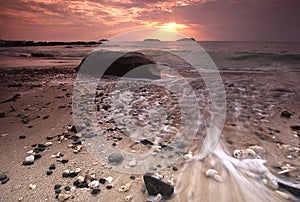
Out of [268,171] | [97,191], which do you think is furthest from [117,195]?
[268,171]

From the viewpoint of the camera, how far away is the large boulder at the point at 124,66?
7.74 meters

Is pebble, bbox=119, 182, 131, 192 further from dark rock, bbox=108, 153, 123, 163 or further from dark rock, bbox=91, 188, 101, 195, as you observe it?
dark rock, bbox=108, 153, 123, 163

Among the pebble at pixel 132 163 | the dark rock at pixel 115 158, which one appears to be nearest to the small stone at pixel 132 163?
the pebble at pixel 132 163

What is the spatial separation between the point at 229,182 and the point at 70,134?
2307 mm

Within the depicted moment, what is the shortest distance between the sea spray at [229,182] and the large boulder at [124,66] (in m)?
5.53

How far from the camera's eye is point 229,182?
2037 mm

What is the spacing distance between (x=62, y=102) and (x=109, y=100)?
1.08 metres

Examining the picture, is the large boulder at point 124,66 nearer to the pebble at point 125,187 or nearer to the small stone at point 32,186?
the pebble at point 125,187

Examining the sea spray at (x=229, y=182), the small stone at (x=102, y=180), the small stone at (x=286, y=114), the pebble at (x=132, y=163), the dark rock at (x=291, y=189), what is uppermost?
the small stone at (x=286, y=114)

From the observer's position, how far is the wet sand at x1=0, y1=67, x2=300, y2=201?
1.90 meters

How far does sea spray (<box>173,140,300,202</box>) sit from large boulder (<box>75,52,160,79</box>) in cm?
553

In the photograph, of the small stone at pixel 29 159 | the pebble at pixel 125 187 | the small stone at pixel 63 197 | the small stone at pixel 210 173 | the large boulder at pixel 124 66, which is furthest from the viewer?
the large boulder at pixel 124 66

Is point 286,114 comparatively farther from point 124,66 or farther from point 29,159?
point 124,66

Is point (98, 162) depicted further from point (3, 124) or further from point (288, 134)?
point (288, 134)
